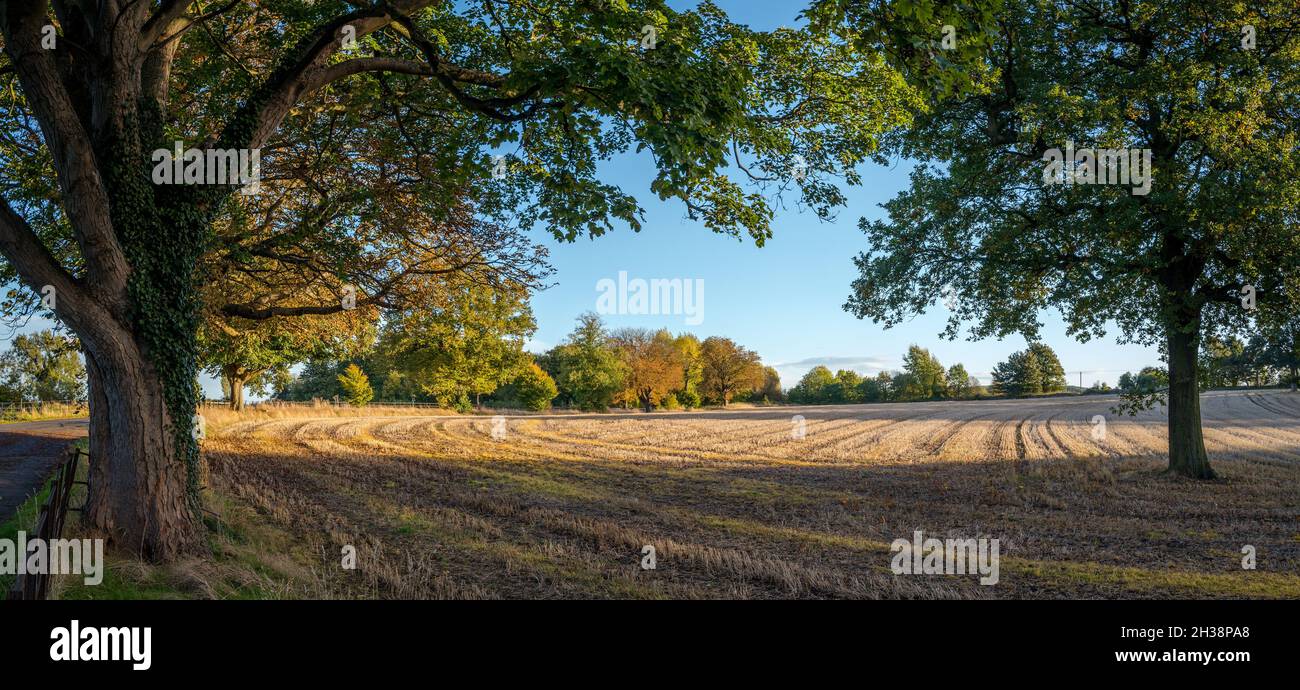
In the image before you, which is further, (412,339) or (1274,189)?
(412,339)

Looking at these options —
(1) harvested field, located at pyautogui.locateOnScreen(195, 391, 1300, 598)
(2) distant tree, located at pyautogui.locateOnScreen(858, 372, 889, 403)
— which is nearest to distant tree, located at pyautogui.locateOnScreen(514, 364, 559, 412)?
(1) harvested field, located at pyautogui.locateOnScreen(195, 391, 1300, 598)

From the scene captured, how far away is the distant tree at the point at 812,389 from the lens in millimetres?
106875

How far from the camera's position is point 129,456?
739 centimetres

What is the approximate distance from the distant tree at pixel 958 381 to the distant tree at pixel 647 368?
156 ft

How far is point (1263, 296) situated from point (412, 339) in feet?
71.4

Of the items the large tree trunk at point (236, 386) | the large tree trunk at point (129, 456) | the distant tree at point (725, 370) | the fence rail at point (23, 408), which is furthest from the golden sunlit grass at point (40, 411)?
the distant tree at point (725, 370)

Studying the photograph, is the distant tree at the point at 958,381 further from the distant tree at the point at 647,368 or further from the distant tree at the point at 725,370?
the distant tree at the point at 647,368

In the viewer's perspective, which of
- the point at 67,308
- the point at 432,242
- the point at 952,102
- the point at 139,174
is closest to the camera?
the point at 67,308

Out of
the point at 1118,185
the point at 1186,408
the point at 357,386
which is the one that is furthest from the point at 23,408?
the point at 1186,408

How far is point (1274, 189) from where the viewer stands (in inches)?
475

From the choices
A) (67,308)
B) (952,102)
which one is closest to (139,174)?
(67,308)
